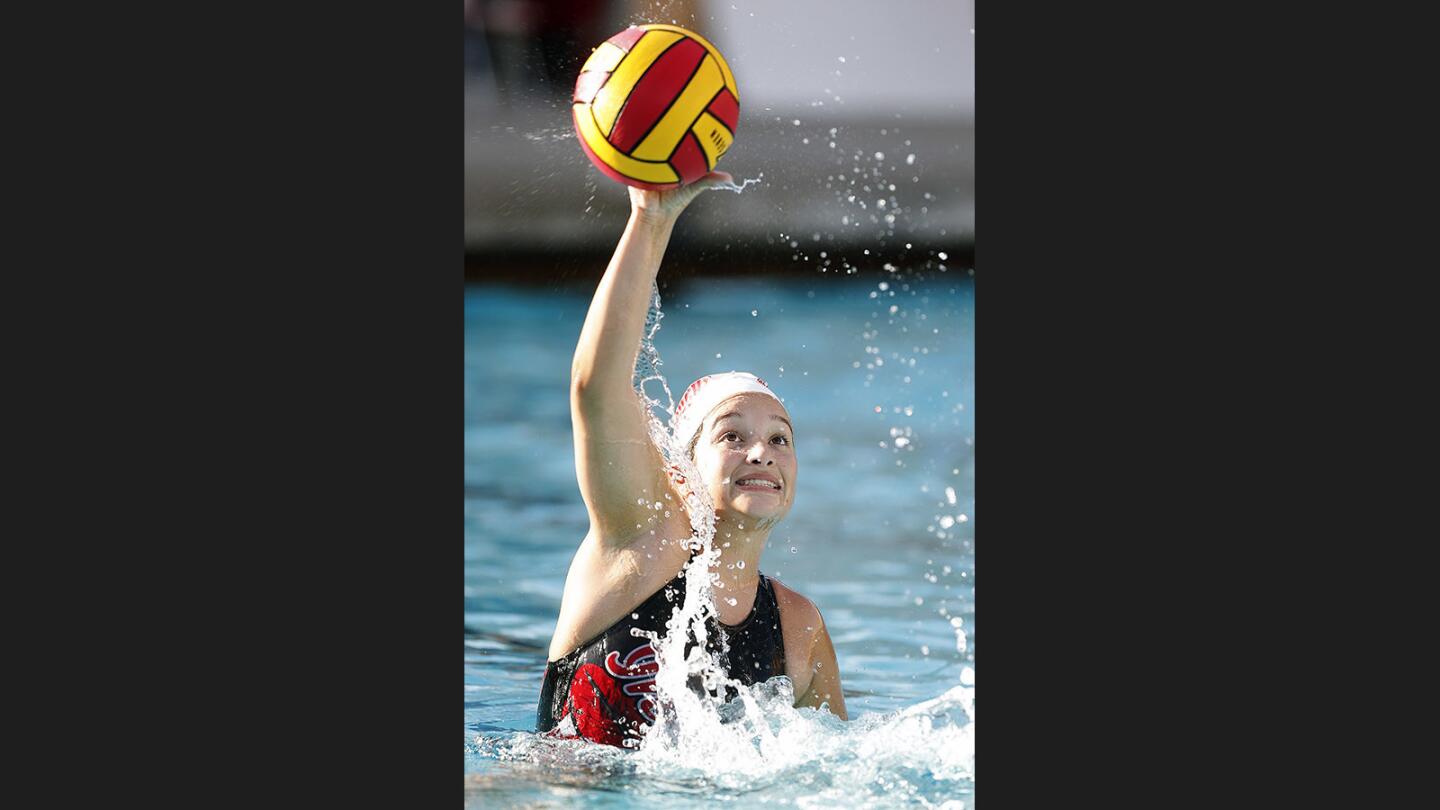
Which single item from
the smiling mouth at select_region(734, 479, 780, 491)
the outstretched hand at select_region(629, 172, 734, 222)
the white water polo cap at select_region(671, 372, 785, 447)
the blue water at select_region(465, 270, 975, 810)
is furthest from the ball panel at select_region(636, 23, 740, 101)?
the smiling mouth at select_region(734, 479, 780, 491)

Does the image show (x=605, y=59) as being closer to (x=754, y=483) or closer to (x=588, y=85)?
(x=588, y=85)

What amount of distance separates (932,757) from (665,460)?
1367 millimetres

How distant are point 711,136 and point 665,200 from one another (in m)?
0.28

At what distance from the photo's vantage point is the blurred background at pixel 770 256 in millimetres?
7340

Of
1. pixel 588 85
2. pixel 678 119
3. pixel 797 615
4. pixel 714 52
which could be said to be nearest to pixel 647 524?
pixel 797 615

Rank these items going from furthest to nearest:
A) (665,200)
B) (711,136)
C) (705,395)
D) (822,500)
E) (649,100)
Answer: (822,500)
(705,395)
(665,200)
(711,136)
(649,100)

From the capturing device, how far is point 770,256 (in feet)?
24.5

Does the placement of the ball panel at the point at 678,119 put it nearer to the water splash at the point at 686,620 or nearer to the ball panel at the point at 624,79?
the ball panel at the point at 624,79

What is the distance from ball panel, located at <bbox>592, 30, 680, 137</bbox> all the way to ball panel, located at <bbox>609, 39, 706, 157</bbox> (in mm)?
21

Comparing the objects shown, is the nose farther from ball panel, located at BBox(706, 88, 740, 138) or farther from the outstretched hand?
ball panel, located at BBox(706, 88, 740, 138)

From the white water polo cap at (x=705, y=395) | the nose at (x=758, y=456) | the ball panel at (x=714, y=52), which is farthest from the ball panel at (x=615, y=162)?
the nose at (x=758, y=456)

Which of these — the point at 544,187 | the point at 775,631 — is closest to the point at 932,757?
the point at 775,631

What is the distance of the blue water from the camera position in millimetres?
7242

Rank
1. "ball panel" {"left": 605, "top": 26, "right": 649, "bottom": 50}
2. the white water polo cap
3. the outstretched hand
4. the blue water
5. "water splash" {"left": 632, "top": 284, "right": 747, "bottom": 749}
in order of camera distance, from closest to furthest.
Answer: "ball panel" {"left": 605, "top": 26, "right": 649, "bottom": 50}
the outstretched hand
"water splash" {"left": 632, "top": 284, "right": 747, "bottom": 749}
the blue water
the white water polo cap
